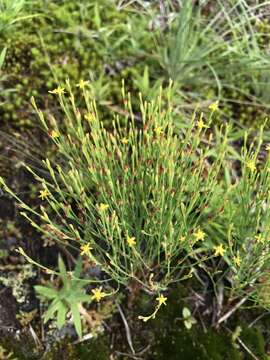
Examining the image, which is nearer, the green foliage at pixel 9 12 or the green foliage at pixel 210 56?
the green foliage at pixel 9 12

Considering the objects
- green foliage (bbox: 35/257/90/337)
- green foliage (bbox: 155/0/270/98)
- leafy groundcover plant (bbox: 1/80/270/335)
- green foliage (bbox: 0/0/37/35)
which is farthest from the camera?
green foliage (bbox: 155/0/270/98)

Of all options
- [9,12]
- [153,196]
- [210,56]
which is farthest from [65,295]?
[210,56]

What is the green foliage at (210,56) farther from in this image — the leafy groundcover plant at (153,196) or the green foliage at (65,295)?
the green foliage at (65,295)

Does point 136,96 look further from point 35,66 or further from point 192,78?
point 35,66

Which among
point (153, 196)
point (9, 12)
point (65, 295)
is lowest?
point (65, 295)

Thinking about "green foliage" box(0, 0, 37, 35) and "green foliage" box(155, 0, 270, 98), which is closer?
"green foliage" box(0, 0, 37, 35)

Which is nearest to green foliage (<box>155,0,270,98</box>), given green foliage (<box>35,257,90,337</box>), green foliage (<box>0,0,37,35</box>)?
green foliage (<box>0,0,37,35</box>)

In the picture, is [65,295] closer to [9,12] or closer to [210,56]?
[9,12]

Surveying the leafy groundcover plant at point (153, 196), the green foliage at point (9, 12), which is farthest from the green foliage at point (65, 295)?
the green foliage at point (9, 12)

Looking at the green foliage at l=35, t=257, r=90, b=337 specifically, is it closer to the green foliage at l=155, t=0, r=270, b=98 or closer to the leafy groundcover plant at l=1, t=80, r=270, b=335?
the leafy groundcover plant at l=1, t=80, r=270, b=335

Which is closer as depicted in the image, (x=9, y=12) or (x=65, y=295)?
(x=65, y=295)

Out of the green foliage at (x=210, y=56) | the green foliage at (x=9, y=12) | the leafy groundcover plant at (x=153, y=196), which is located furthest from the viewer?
the green foliage at (x=210, y=56)
